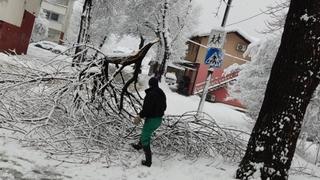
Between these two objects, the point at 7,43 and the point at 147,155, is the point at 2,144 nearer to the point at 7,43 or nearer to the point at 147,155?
the point at 147,155

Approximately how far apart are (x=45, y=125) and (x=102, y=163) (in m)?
1.34

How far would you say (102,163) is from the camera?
8734 millimetres

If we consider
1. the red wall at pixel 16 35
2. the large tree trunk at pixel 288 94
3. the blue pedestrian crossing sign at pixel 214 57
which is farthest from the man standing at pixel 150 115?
the red wall at pixel 16 35

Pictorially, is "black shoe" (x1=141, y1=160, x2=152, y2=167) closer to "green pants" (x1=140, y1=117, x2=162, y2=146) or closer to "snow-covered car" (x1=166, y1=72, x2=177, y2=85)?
"green pants" (x1=140, y1=117, x2=162, y2=146)

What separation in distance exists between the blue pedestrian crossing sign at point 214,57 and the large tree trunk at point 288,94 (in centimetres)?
617

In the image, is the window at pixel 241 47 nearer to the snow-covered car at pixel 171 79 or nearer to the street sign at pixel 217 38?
the snow-covered car at pixel 171 79

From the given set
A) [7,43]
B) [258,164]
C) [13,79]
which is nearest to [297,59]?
[258,164]

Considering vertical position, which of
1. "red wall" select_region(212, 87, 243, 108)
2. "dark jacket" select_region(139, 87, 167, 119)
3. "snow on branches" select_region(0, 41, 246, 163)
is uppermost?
"dark jacket" select_region(139, 87, 167, 119)

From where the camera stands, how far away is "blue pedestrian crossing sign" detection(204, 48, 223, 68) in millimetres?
14586

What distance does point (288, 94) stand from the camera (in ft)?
26.7

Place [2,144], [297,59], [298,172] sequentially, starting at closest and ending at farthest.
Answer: [297,59]
[2,144]
[298,172]

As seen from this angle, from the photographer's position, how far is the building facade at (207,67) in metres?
42.0

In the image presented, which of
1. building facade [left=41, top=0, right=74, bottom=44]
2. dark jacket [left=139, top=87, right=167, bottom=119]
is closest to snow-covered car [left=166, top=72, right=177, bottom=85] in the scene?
building facade [left=41, top=0, right=74, bottom=44]

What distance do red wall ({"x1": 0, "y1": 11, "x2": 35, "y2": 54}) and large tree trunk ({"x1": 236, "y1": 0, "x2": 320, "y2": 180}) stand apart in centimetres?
2020
